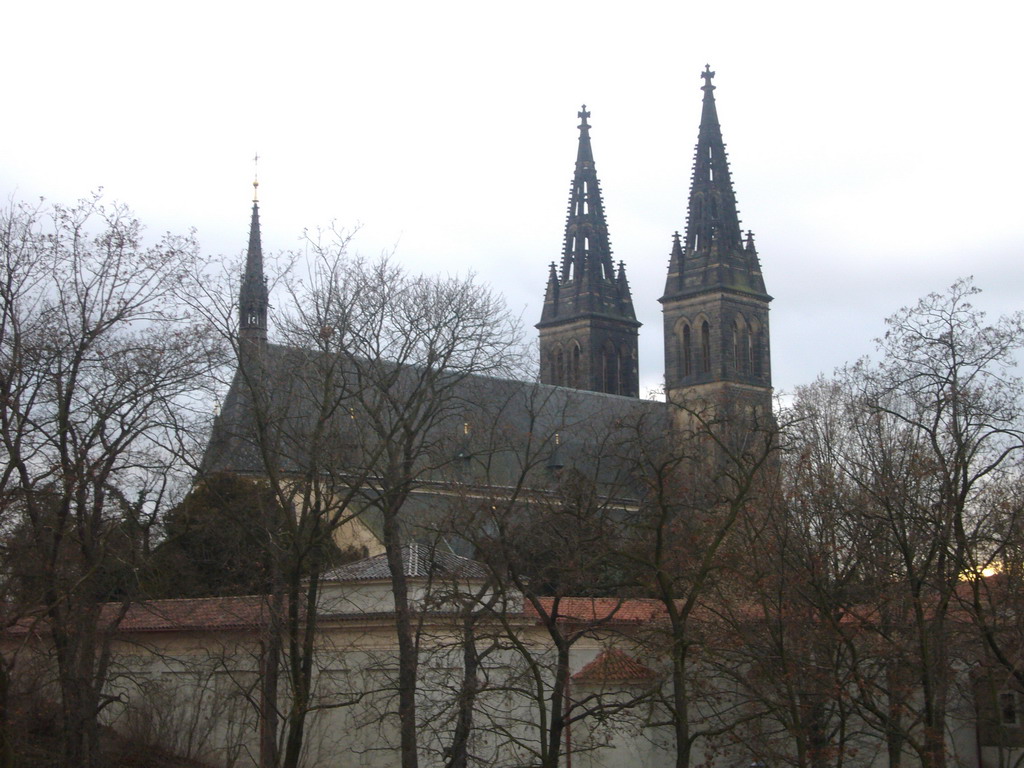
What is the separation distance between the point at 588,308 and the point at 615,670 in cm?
5092

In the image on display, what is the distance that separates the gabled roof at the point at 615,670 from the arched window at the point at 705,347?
43.6 meters

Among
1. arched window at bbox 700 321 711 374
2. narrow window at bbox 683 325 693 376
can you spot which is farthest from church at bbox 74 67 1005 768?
narrow window at bbox 683 325 693 376

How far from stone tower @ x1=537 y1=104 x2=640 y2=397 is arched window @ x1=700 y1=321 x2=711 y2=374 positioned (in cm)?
516

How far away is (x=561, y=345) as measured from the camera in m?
74.9

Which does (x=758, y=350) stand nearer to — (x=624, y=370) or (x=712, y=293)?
(x=712, y=293)

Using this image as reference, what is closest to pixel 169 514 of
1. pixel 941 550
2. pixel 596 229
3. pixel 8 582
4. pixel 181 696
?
pixel 8 582

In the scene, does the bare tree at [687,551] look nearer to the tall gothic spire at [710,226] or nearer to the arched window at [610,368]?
the tall gothic spire at [710,226]

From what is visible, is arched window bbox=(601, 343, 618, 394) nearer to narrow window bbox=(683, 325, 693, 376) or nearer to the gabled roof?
narrow window bbox=(683, 325, 693, 376)

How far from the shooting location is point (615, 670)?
24.1m

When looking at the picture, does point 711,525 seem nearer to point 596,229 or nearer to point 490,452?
point 490,452

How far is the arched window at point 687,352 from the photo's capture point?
234 feet

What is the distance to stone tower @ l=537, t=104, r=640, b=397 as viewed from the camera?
7394 centimetres

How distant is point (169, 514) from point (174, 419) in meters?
2.46

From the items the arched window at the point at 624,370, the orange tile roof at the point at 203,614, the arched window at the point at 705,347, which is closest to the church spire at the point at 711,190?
the arched window at the point at 705,347
